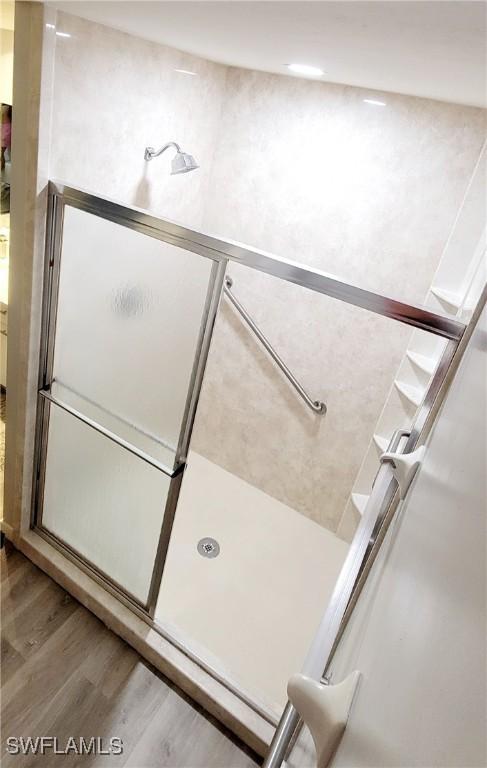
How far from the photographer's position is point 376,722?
0.28 metres

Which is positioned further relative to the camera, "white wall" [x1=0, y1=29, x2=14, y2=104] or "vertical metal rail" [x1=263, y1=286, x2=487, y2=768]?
"white wall" [x1=0, y1=29, x2=14, y2=104]

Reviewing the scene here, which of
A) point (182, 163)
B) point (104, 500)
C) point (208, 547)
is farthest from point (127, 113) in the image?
point (208, 547)

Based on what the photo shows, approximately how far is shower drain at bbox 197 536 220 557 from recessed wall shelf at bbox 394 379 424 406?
51.7 inches

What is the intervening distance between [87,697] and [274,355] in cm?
184

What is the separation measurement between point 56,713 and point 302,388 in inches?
73.5

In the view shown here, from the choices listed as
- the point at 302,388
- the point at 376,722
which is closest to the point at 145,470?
the point at 302,388

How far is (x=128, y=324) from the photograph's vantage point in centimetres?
170

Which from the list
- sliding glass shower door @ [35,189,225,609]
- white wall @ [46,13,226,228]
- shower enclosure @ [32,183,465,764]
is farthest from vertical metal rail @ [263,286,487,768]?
white wall @ [46,13,226,228]

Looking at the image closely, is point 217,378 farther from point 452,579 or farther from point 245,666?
point 452,579

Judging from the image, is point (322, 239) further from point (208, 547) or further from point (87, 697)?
point (87, 697)

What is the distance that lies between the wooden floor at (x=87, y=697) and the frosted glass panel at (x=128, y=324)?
91 cm

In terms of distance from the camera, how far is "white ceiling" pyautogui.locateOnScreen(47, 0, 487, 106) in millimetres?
696

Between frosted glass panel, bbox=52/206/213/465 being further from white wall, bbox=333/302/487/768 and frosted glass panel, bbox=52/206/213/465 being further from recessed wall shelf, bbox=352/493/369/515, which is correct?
recessed wall shelf, bbox=352/493/369/515

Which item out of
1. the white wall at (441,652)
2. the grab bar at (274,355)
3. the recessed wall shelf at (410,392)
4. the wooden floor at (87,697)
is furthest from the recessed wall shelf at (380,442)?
the white wall at (441,652)
